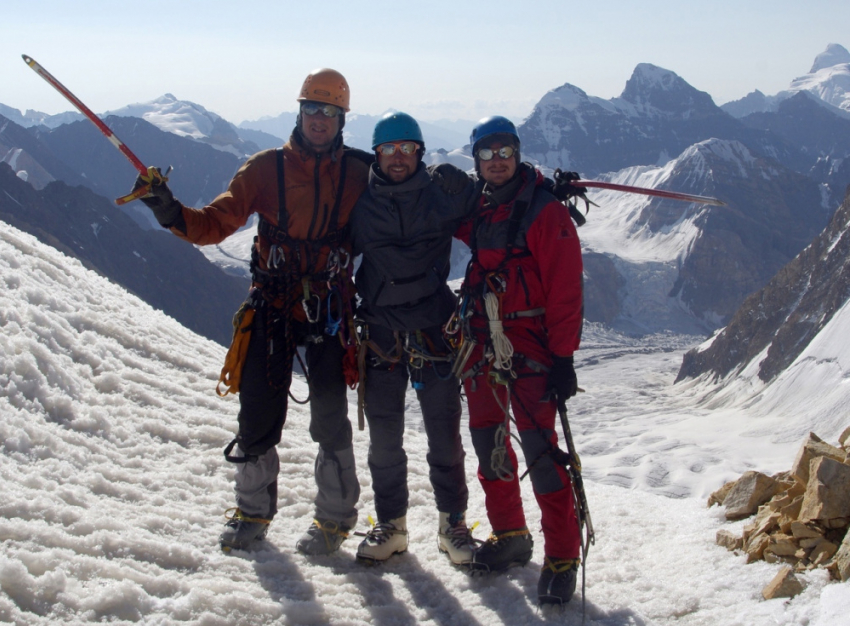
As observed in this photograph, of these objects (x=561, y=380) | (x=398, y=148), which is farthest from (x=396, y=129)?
(x=561, y=380)

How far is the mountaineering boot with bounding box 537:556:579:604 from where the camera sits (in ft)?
15.8

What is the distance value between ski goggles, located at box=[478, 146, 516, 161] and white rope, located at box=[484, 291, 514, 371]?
1053mm

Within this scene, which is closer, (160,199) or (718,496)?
(160,199)

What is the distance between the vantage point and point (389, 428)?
545 centimetres

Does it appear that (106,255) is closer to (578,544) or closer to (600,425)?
(600,425)

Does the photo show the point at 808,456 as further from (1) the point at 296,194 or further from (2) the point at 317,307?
(1) the point at 296,194

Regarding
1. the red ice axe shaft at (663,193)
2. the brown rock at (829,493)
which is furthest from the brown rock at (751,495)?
the red ice axe shaft at (663,193)

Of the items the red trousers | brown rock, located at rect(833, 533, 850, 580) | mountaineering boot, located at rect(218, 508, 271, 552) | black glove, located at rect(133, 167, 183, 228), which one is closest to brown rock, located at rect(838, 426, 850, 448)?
brown rock, located at rect(833, 533, 850, 580)

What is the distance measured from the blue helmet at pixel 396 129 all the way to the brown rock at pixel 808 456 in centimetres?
400

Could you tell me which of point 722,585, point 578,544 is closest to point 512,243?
point 578,544

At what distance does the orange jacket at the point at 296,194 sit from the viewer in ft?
17.2

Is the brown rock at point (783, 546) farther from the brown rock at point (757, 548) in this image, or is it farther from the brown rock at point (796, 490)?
the brown rock at point (796, 490)

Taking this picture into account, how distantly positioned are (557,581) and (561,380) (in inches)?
55.1

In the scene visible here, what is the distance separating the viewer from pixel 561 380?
494cm
